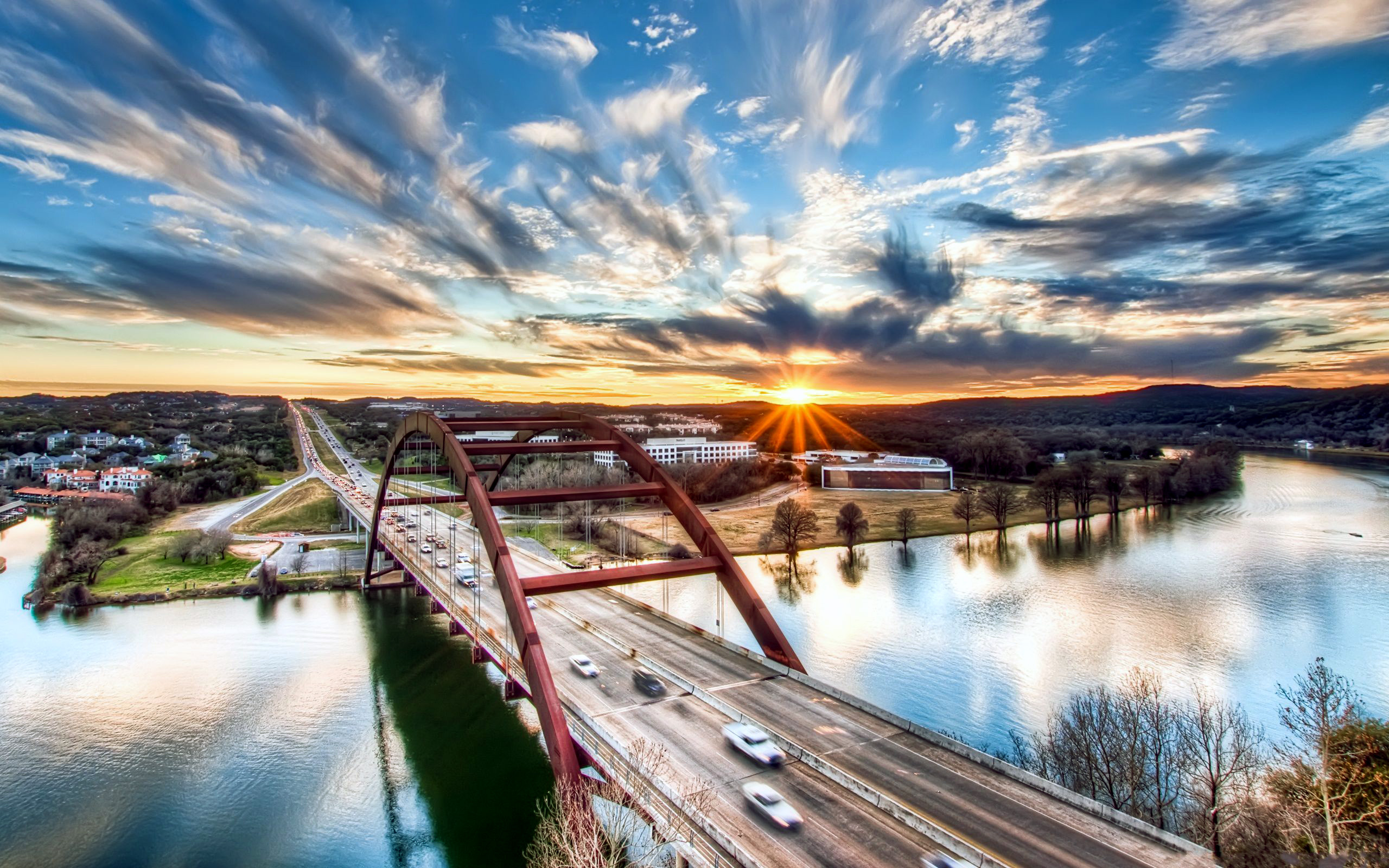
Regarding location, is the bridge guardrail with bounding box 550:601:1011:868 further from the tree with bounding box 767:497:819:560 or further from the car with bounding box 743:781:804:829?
the tree with bounding box 767:497:819:560

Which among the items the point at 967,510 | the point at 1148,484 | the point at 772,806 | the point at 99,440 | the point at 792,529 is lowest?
the point at 792,529

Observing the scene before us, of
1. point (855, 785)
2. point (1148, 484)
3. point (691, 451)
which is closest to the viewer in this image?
point (855, 785)

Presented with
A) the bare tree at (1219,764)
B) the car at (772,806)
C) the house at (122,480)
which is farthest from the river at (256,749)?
the house at (122,480)

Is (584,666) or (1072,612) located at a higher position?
(584,666)

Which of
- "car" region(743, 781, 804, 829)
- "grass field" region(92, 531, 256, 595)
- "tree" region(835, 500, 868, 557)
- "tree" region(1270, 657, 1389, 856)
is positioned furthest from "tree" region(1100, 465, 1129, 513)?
"grass field" region(92, 531, 256, 595)

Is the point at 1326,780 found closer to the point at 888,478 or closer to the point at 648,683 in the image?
the point at 648,683

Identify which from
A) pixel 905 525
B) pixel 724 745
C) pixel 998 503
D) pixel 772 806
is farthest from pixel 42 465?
pixel 772 806

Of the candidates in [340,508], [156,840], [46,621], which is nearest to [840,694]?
[156,840]

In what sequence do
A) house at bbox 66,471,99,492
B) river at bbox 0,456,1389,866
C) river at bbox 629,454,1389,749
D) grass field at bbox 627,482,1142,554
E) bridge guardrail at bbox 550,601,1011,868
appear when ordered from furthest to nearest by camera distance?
house at bbox 66,471,99,492, grass field at bbox 627,482,1142,554, river at bbox 629,454,1389,749, river at bbox 0,456,1389,866, bridge guardrail at bbox 550,601,1011,868
